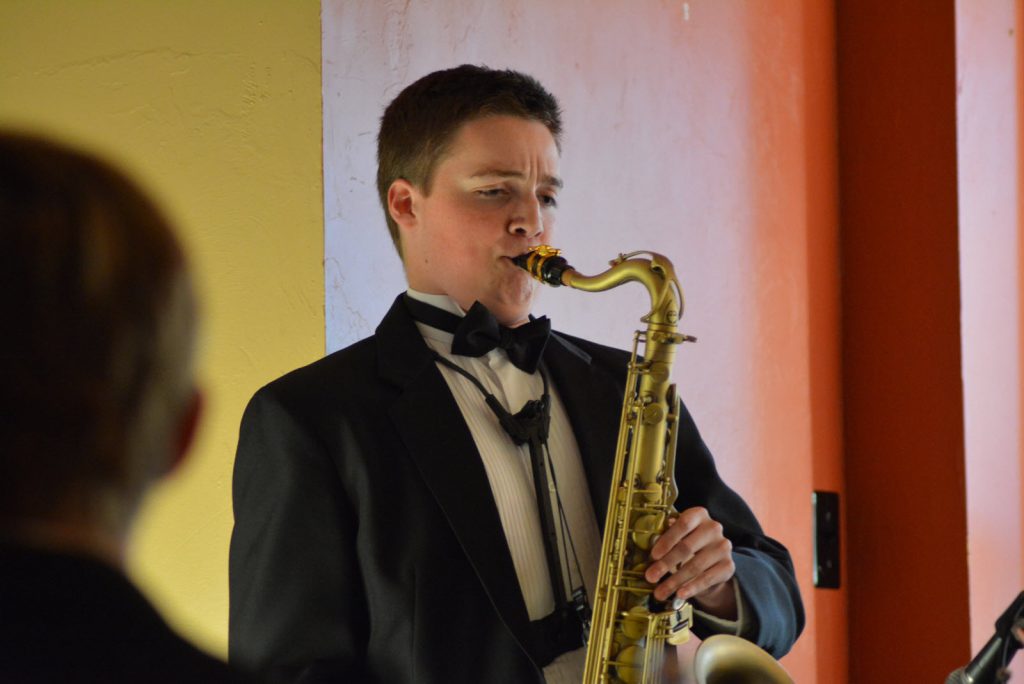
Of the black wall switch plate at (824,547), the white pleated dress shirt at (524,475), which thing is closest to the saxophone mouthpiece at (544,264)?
the white pleated dress shirt at (524,475)

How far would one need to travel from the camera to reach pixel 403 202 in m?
1.73

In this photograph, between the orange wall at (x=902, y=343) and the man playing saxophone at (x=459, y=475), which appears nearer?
the man playing saxophone at (x=459, y=475)

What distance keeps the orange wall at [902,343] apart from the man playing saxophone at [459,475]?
139 cm

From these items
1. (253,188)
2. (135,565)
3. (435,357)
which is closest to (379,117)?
(253,188)

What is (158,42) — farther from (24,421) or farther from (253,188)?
(24,421)

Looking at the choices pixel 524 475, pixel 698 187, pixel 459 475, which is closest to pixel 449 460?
pixel 459 475

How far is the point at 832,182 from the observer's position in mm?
3201

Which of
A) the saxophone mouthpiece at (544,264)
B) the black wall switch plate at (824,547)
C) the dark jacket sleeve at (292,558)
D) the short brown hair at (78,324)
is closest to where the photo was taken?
the short brown hair at (78,324)

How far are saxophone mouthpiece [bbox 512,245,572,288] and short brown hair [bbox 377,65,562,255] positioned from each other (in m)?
0.18

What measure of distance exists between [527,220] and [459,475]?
1.30 feet

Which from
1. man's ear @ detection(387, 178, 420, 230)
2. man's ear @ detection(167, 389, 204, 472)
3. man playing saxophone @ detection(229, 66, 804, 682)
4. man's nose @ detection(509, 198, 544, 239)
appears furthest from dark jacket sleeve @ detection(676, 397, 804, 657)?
man's ear @ detection(167, 389, 204, 472)

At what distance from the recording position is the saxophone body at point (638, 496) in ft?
5.30

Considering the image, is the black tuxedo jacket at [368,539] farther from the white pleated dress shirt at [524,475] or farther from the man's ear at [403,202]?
the man's ear at [403,202]

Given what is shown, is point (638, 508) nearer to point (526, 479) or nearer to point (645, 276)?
point (526, 479)
